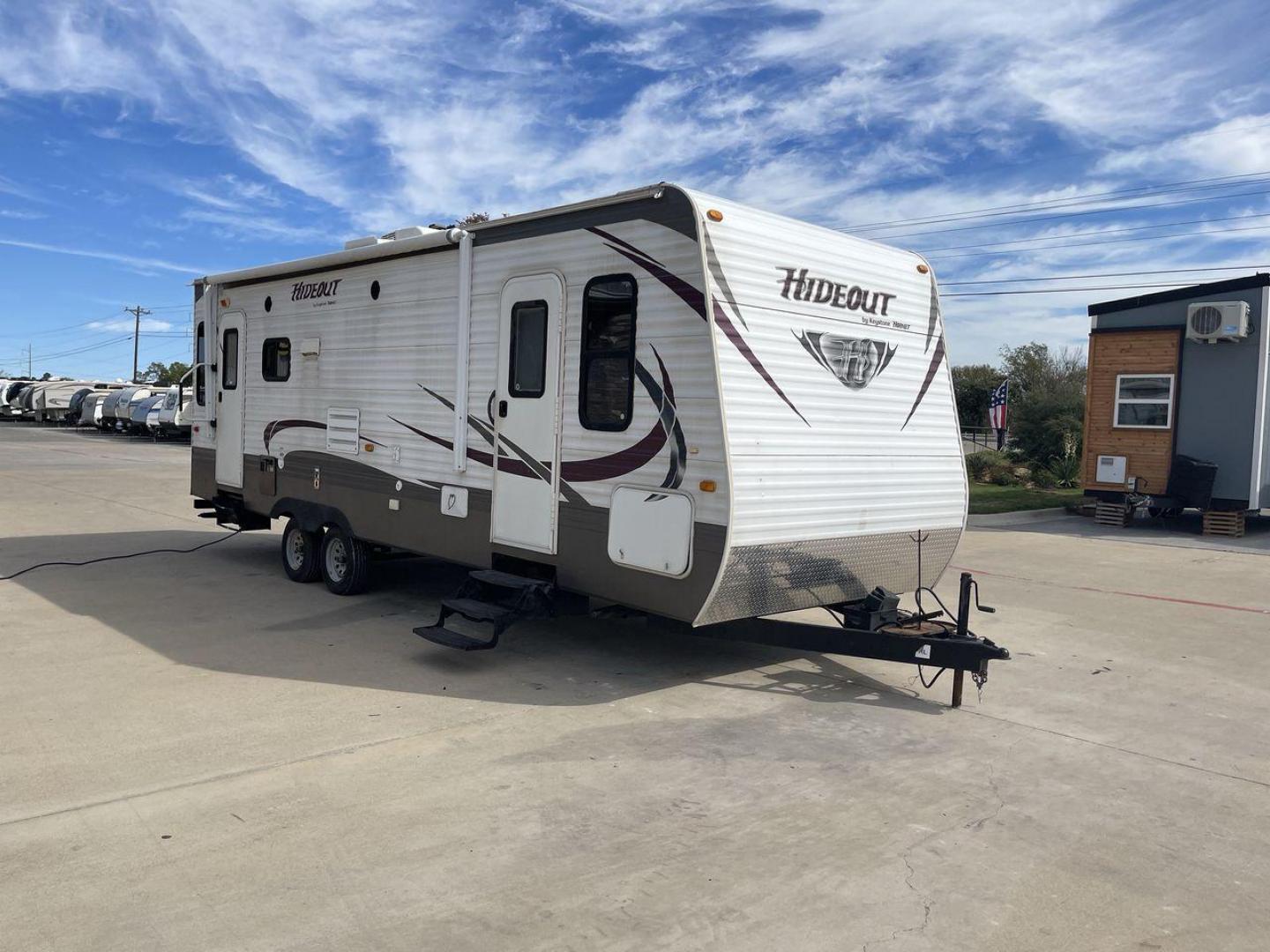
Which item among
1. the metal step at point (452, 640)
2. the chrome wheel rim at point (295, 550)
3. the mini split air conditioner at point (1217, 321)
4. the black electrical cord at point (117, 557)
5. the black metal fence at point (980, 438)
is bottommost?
the black electrical cord at point (117, 557)

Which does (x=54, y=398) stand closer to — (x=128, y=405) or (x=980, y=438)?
(x=128, y=405)

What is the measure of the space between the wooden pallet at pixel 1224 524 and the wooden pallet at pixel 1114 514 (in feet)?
4.04

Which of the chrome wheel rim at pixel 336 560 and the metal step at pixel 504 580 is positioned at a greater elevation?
the metal step at pixel 504 580

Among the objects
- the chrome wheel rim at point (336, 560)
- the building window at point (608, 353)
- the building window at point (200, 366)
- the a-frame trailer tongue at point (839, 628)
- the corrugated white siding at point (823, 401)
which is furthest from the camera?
the building window at point (200, 366)

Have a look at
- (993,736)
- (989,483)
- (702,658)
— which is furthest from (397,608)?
(989,483)

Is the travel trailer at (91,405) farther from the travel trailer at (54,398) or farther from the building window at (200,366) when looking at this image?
the building window at (200,366)

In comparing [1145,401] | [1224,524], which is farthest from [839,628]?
[1145,401]

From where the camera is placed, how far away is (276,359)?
9789 mm

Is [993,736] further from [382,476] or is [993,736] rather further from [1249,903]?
[382,476]

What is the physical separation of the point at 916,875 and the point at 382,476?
18.8 ft

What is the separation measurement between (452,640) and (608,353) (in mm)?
2201

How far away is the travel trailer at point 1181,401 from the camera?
16.2m

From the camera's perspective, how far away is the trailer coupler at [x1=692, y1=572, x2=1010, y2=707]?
600 centimetres

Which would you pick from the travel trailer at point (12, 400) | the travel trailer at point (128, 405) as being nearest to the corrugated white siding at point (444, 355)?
the travel trailer at point (128, 405)
